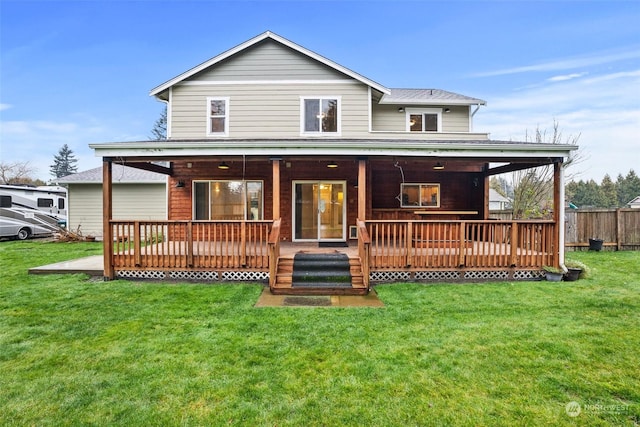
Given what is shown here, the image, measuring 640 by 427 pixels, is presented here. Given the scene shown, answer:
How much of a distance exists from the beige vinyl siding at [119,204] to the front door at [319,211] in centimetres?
833

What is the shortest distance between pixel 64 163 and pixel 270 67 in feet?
243

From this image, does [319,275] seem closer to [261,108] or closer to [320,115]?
[320,115]

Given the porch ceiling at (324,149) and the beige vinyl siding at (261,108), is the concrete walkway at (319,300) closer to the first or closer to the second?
the porch ceiling at (324,149)

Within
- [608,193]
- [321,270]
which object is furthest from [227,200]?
[608,193]

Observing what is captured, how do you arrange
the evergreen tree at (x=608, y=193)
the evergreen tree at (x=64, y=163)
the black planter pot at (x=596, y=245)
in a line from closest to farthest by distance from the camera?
the black planter pot at (x=596, y=245)
the evergreen tree at (x=608, y=193)
the evergreen tree at (x=64, y=163)

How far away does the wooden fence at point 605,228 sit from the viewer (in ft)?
35.9

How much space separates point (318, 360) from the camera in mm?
3361

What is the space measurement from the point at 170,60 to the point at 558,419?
1411 inches

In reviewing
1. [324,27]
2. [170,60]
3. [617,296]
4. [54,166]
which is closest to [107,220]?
[617,296]

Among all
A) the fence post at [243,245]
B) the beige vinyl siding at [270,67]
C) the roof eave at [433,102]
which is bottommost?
the fence post at [243,245]

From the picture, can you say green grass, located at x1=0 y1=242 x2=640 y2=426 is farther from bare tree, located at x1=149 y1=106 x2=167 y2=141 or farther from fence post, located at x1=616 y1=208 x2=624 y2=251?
bare tree, located at x1=149 y1=106 x2=167 y2=141

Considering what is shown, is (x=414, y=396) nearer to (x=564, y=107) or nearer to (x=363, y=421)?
(x=363, y=421)

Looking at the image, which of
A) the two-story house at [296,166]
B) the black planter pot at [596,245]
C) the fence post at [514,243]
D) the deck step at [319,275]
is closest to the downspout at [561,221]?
the fence post at [514,243]

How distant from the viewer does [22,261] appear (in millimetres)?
9008
